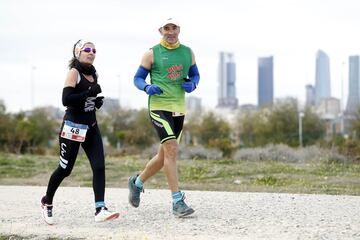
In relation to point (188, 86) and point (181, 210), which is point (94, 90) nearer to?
point (188, 86)

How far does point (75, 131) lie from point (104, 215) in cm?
105

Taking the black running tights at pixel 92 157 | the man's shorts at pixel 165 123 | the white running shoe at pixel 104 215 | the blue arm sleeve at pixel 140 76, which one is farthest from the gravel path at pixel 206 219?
the blue arm sleeve at pixel 140 76

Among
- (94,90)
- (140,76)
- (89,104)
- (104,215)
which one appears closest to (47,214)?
(104,215)

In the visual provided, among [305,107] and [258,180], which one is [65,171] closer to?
[258,180]

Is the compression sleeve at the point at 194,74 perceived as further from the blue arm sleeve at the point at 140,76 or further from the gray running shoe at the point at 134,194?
the gray running shoe at the point at 134,194

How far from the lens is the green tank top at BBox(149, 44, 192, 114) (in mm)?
7715

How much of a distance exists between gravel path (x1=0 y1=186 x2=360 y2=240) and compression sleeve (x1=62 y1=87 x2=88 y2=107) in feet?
4.65

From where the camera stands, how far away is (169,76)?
7727 mm

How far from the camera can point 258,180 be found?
1430 centimetres

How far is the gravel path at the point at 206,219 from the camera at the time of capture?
648 centimetres

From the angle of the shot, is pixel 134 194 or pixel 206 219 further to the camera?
pixel 134 194

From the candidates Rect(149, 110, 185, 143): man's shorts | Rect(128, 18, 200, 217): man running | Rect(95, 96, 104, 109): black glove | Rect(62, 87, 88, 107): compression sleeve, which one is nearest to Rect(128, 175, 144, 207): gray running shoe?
Rect(128, 18, 200, 217): man running

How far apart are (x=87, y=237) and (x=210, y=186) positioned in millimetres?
6709

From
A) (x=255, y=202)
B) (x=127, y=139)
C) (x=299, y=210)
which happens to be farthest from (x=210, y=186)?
(x=127, y=139)
